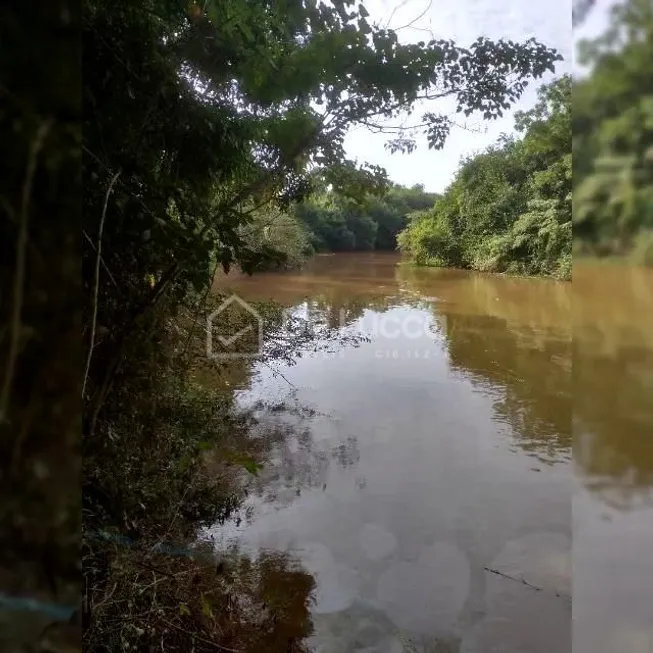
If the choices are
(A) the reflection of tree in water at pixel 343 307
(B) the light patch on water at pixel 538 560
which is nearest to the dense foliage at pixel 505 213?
(A) the reflection of tree in water at pixel 343 307

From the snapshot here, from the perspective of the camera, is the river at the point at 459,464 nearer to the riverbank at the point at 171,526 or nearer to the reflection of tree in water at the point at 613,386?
the reflection of tree in water at the point at 613,386

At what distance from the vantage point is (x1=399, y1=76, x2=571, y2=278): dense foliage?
130cm

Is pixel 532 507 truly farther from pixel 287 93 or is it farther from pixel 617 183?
pixel 617 183

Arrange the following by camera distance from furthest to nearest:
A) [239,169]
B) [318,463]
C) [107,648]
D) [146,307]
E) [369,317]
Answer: [369,317] < [318,463] < [239,169] < [146,307] < [107,648]

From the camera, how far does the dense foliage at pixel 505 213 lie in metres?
1.30

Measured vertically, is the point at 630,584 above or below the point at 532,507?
above

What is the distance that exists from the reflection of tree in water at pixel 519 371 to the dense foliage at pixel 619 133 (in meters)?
1.69

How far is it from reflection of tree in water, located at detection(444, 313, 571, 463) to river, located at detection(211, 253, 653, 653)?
0.03 feet

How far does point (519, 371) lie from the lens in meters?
2.82

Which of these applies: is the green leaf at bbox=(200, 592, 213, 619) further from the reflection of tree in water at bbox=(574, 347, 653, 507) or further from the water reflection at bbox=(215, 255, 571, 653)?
the reflection of tree in water at bbox=(574, 347, 653, 507)

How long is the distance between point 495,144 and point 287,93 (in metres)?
0.62

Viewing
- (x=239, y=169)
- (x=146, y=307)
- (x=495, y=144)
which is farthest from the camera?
(x=495, y=144)

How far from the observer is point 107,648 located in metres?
0.98

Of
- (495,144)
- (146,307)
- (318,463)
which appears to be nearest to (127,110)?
(146,307)
